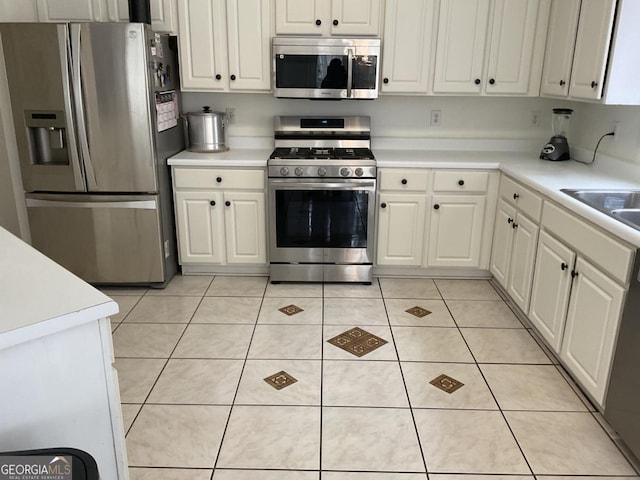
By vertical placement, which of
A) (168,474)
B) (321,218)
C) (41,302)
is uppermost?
(41,302)

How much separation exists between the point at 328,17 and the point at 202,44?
0.88 meters

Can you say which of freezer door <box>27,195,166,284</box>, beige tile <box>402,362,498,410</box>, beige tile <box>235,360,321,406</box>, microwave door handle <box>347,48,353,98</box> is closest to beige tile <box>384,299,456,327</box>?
beige tile <box>402,362,498,410</box>

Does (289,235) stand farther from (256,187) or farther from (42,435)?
(42,435)

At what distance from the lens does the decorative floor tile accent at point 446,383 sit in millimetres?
2482

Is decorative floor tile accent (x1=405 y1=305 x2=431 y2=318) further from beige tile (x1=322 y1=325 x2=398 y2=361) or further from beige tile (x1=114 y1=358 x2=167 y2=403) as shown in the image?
beige tile (x1=114 y1=358 x2=167 y2=403)

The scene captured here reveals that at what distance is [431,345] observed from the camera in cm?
289

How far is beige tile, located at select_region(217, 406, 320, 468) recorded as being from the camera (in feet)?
6.58

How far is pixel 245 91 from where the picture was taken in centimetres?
369

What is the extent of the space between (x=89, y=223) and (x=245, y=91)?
1401 mm

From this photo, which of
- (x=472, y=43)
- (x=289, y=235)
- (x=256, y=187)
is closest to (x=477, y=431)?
(x=289, y=235)

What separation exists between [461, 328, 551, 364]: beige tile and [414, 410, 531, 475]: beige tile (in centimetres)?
52

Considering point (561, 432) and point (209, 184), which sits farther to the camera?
point (209, 184)

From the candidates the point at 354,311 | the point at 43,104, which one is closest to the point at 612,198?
the point at 354,311

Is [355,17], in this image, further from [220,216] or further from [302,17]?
[220,216]
